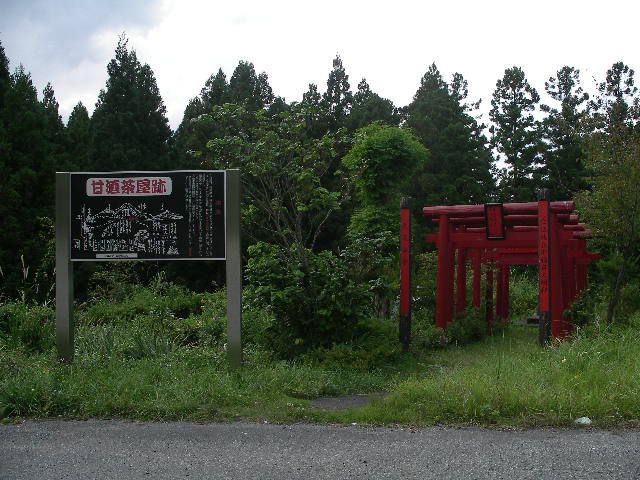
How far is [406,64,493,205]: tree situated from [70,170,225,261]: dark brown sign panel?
24.0 m

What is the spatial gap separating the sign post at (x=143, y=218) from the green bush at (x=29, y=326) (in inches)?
77.3

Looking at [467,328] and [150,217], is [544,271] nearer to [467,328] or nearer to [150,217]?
[467,328]

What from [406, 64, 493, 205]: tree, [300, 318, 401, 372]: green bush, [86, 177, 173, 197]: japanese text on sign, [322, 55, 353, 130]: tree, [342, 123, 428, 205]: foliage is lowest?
[300, 318, 401, 372]: green bush

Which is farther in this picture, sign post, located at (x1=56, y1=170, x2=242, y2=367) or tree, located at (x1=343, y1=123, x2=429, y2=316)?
tree, located at (x1=343, y1=123, x2=429, y2=316)

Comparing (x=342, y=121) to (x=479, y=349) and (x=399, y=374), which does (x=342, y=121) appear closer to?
(x=479, y=349)

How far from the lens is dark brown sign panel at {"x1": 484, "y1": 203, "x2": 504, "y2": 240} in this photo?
43.3 feet

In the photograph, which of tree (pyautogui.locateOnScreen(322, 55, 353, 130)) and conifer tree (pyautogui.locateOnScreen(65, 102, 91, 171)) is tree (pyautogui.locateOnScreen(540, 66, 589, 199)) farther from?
conifer tree (pyautogui.locateOnScreen(65, 102, 91, 171))

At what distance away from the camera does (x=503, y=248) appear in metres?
15.4

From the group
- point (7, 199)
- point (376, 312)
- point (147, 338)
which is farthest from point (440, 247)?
point (7, 199)

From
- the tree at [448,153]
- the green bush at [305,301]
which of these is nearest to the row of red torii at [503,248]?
the green bush at [305,301]

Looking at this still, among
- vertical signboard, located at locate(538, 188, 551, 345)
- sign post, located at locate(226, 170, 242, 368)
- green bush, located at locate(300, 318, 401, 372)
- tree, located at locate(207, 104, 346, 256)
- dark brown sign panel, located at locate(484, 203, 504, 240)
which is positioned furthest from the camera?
dark brown sign panel, located at locate(484, 203, 504, 240)

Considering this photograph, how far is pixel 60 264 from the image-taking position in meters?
8.86

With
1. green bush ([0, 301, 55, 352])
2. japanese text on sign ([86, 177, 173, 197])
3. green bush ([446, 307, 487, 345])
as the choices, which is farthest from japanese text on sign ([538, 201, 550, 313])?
green bush ([0, 301, 55, 352])

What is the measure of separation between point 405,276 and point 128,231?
4802 millimetres
